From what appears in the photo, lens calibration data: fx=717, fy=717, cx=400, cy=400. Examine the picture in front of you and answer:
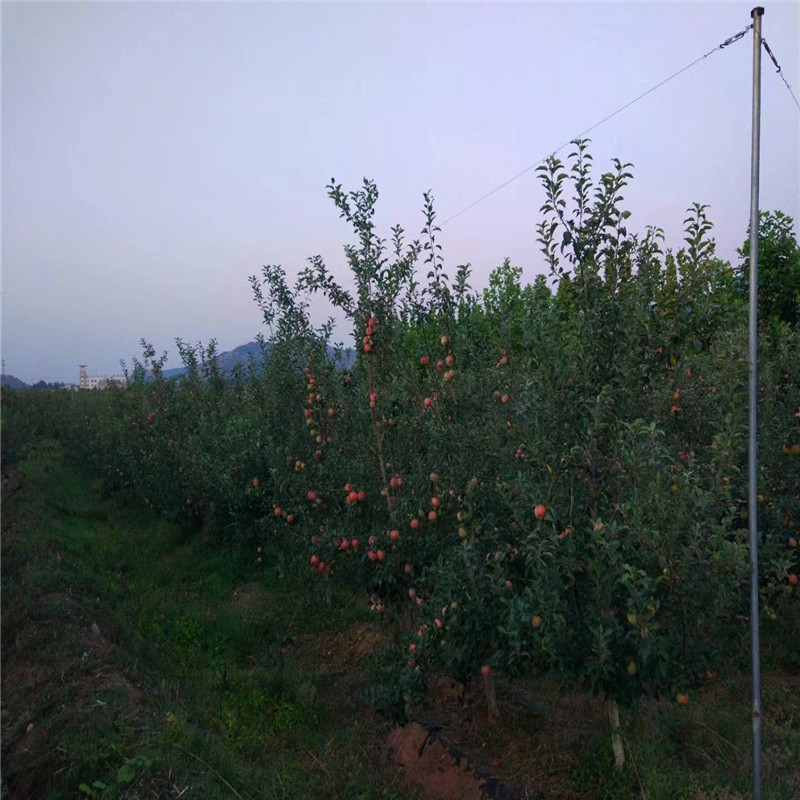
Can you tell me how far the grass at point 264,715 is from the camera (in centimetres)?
379

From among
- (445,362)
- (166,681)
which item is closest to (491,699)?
(445,362)

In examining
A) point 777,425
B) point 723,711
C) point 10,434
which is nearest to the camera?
point 723,711

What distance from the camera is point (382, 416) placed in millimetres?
4691

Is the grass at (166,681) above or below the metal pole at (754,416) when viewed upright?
below

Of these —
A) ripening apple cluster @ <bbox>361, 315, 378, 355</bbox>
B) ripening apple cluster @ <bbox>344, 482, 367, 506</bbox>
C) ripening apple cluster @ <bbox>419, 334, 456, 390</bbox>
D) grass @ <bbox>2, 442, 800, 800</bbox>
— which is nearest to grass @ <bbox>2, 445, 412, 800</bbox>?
grass @ <bbox>2, 442, 800, 800</bbox>

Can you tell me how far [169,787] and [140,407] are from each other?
9.50 metres

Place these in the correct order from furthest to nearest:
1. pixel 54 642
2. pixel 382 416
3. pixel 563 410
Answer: pixel 54 642 < pixel 382 416 < pixel 563 410

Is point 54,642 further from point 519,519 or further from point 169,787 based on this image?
point 519,519

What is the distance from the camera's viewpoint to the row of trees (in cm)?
294

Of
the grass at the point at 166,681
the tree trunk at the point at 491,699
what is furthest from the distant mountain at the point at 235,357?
the tree trunk at the point at 491,699

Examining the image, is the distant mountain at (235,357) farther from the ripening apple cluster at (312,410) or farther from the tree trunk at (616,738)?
→ the tree trunk at (616,738)

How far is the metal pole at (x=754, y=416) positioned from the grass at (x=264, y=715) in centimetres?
38

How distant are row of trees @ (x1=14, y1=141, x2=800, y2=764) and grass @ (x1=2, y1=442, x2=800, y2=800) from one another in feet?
1.50

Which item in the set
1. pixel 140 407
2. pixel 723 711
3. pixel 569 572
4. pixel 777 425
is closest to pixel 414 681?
pixel 569 572
